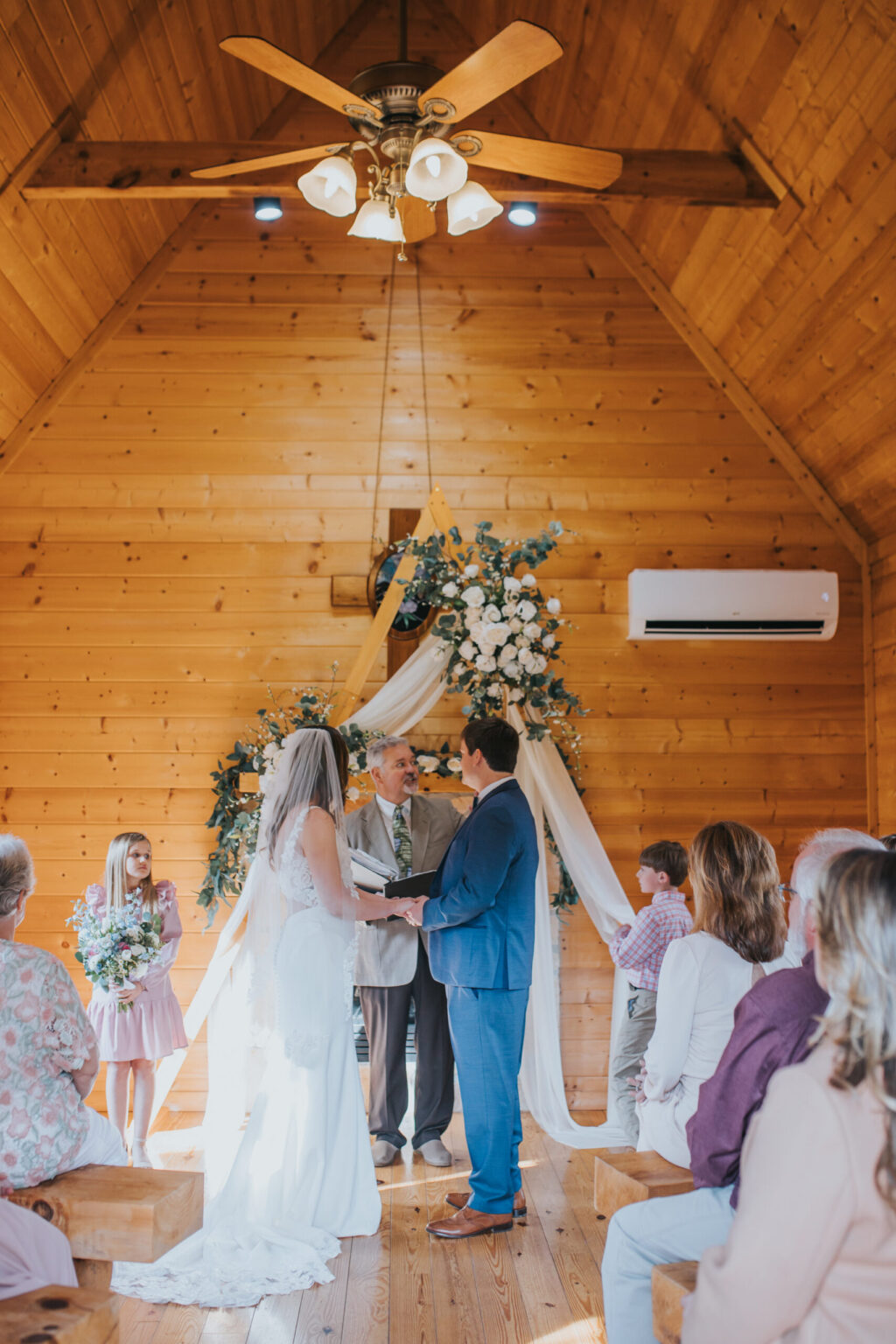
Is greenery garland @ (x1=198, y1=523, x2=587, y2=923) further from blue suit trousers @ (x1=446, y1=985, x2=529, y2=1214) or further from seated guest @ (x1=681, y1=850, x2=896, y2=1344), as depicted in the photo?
seated guest @ (x1=681, y1=850, x2=896, y2=1344)

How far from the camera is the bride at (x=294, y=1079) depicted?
3.08 meters

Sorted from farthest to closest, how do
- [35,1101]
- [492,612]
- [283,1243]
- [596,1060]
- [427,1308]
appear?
Result: [596,1060], [492,612], [283,1243], [427,1308], [35,1101]

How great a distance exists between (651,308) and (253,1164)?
14.4 feet

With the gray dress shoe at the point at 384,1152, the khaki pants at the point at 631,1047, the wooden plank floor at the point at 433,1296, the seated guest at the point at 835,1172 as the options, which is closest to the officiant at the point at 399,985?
the gray dress shoe at the point at 384,1152

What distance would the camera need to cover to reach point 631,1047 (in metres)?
4.06

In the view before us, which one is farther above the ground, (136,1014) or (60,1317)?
(136,1014)

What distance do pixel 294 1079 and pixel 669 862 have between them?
5.04 ft

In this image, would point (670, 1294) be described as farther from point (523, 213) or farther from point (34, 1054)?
point (523, 213)

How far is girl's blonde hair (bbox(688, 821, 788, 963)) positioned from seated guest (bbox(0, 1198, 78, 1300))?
60.9 inches

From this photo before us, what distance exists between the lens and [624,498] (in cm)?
535

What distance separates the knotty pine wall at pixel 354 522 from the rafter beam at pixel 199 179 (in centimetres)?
121

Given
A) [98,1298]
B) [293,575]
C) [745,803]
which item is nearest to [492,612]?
[293,575]

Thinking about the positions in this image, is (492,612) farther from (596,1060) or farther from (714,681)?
(596,1060)

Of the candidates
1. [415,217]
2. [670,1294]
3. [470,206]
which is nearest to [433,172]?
[470,206]
